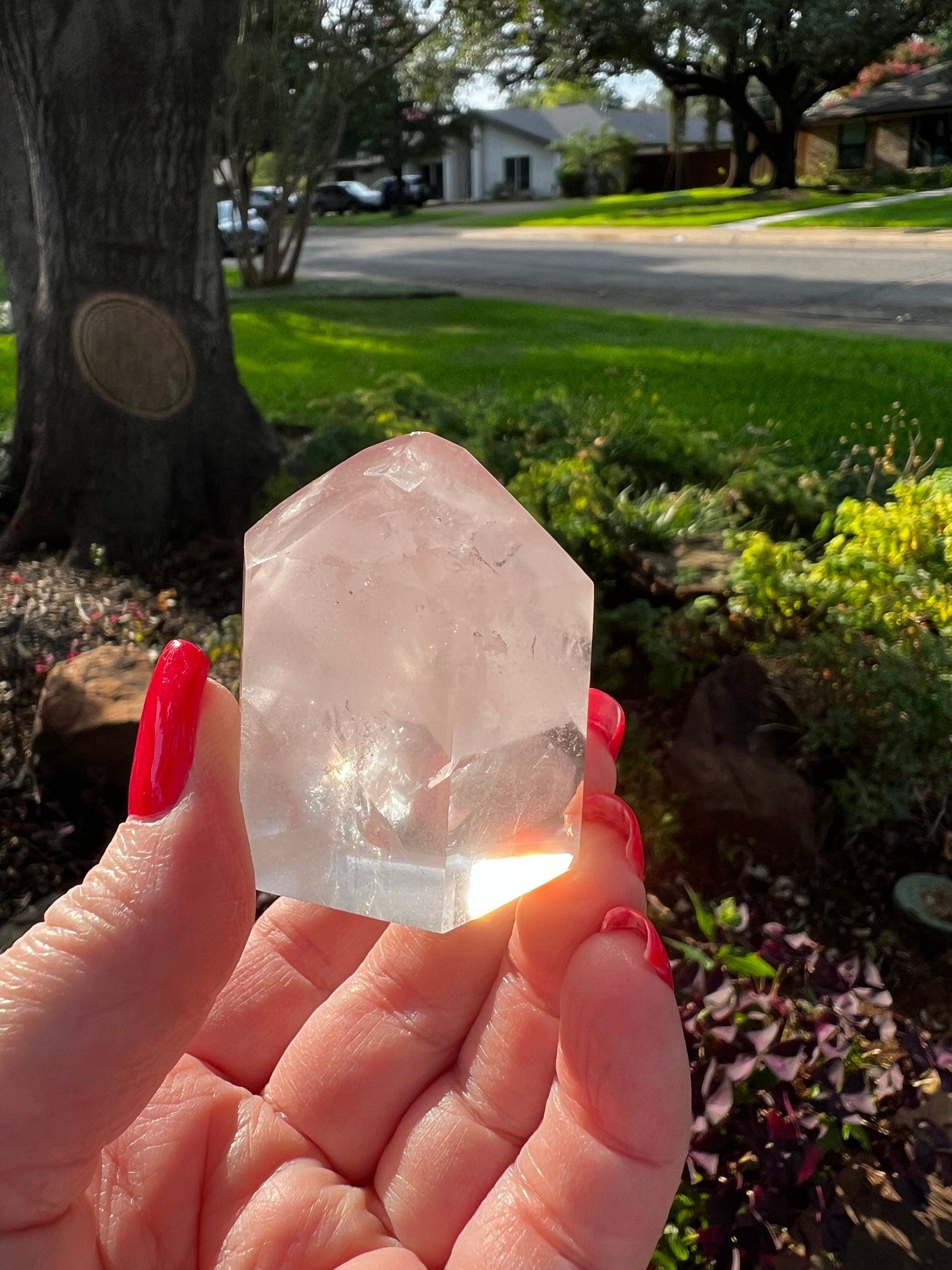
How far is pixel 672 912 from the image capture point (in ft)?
9.05

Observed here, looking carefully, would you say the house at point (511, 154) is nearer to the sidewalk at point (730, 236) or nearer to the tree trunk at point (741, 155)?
the tree trunk at point (741, 155)

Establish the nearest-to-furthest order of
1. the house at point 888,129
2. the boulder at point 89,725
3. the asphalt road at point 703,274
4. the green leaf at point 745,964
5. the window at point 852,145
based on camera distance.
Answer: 1. the green leaf at point 745,964
2. the boulder at point 89,725
3. the asphalt road at point 703,274
4. the house at point 888,129
5. the window at point 852,145

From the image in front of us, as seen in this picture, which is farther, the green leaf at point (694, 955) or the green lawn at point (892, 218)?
the green lawn at point (892, 218)

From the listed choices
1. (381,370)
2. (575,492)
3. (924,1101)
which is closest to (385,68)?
(381,370)

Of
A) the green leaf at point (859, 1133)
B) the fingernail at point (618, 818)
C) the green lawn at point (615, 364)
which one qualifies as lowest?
the green leaf at point (859, 1133)

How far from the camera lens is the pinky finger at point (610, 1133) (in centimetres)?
130

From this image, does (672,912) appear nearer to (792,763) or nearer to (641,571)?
(792,763)

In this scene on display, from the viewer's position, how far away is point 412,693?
4.28 feet

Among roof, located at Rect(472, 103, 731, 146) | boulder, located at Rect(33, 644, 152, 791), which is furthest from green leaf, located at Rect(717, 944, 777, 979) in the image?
roof, located at Rect(472, 103, 731, 146)

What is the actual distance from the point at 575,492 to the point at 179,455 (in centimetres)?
200

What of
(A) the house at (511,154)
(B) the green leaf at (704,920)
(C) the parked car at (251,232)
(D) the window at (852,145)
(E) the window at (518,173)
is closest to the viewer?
(B) the green leaf at (704,920)

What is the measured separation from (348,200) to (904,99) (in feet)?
68.1

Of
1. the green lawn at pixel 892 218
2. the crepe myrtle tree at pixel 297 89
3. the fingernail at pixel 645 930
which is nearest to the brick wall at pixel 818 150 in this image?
the green lawn at pixel 892 218

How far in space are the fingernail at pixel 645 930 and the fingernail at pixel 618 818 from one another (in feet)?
0.33
